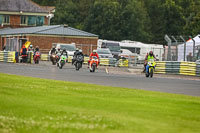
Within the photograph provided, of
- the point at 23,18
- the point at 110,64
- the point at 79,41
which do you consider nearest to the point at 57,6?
the point at 23,18

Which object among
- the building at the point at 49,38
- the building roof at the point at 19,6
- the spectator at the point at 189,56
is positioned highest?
the building roof at the point at 19,6

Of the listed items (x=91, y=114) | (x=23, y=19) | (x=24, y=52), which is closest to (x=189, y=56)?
(x=24, y=52)

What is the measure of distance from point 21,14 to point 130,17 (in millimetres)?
18436

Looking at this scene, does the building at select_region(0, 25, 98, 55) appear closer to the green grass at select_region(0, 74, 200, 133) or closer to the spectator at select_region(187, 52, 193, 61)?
the spectator at select_region(187, 52, 193, 61)

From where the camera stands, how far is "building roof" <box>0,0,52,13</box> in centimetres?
8312

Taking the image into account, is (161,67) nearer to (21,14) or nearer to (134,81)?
(134,81)

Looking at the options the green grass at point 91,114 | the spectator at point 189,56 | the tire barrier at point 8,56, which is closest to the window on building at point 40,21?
the tire barrier at point 8,56

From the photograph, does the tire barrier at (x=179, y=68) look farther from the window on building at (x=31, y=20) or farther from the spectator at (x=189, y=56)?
the window on building at (x=31, y=20)

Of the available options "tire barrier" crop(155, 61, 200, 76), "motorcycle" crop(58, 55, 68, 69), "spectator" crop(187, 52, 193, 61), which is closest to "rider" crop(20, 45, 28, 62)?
"motorcycle" crop(58, 55, 68, 69)

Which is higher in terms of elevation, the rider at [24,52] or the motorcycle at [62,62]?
the rider at [24,52]

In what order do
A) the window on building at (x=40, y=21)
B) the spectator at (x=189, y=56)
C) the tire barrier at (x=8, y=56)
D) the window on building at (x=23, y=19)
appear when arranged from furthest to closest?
1. the window on building at (x=40, y=21)
2. the window on building at (x=23, y=19)
3. the tire barrier at (x=8, y=56)
4. the spectator at (x=189, y=56)

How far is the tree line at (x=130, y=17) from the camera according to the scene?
91.2 m

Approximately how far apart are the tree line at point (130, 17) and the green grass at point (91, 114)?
2686 inches

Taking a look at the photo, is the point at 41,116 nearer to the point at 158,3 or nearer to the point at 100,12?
the point at 100,12
